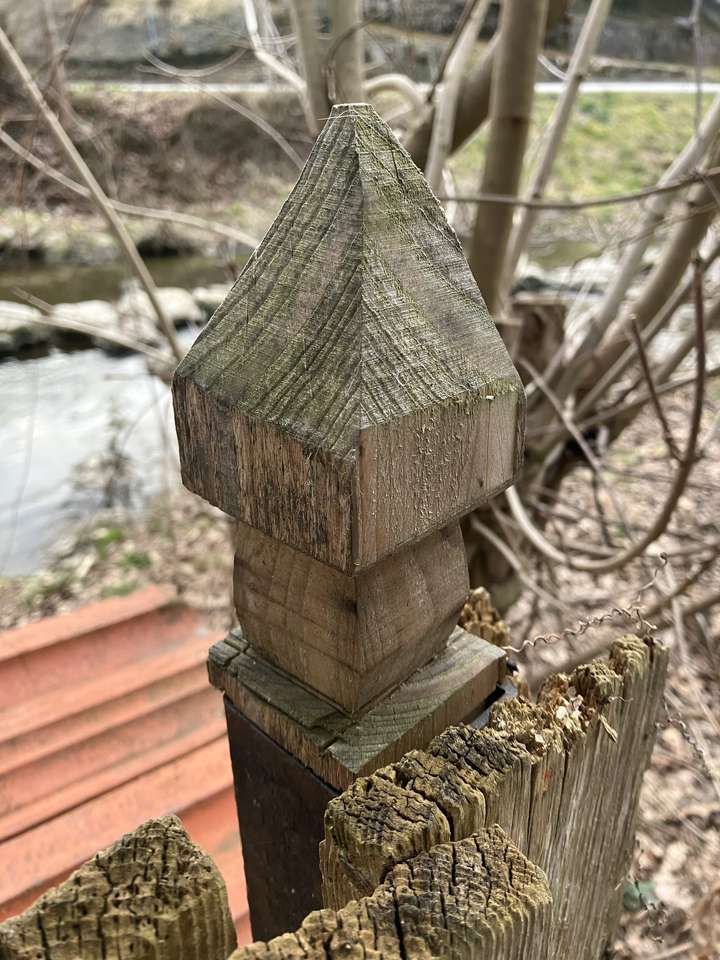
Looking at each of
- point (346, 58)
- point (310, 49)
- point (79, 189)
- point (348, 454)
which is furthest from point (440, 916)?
point (79, 189)

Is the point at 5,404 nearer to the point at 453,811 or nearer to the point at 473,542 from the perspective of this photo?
the point at 473,542

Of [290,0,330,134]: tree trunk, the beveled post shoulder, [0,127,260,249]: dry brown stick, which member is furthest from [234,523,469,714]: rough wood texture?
[290,0,330,134]: tree trunk

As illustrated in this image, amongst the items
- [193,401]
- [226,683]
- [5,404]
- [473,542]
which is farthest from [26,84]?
[5,404]

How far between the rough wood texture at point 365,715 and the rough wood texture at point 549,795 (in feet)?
0.22

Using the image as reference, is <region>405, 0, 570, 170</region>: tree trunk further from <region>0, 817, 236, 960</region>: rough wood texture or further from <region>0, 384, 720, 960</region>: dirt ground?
<region>0, 817, 236, 960</region>: rough wood texture

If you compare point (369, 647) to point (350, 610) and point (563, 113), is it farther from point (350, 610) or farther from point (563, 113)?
point (563, 113)

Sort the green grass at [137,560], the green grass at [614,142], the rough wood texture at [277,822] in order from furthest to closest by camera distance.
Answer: the green grass at [614,142], the green grass at [137,560], the rough wood texture at [277,822]

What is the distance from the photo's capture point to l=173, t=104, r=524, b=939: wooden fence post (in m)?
0.60

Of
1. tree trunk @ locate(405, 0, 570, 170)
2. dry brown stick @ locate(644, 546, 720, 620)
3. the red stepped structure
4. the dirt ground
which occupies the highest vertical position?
tree trunk @ locate(405, 0, 570, 170)

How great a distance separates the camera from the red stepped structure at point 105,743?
1.77 meters

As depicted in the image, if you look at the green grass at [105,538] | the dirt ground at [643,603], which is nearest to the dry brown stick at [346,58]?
the dirt ground at [643,603]

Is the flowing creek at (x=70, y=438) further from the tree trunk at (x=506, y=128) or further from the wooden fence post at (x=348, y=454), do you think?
the wooden fence post at (x=348, y=454)

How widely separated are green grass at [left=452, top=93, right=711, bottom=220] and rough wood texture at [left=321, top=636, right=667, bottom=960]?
13667 millimetres

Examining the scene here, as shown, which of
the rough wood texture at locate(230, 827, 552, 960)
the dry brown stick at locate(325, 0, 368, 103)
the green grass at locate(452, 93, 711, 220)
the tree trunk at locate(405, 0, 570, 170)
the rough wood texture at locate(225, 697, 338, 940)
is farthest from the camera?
the green grass at locate(452, 93, 711, 220)
